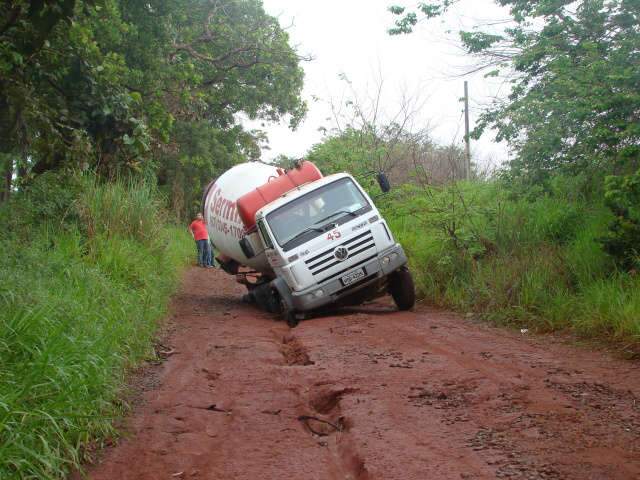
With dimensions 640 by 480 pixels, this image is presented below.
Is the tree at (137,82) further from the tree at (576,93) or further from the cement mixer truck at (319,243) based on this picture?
the tree at (576,93)

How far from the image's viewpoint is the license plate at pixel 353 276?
10.5 meters

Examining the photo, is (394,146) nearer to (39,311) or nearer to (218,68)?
(218,68)

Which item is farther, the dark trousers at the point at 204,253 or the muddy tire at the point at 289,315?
the dark trousers at the point at 204,253

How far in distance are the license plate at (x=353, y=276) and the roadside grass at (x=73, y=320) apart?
2.62 metres

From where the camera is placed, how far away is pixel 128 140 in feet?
36.3

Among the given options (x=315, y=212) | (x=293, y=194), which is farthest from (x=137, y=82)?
(x=315, y=212)

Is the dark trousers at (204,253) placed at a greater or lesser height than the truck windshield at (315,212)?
lesser

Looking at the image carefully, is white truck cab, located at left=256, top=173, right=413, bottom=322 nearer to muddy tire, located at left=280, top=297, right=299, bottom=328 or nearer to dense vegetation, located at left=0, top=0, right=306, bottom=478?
muddy tire, located at left=280, top=297, right=299, bottom=328

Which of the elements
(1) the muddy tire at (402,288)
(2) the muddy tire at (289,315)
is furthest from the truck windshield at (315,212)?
(1) the muddy tire at (402,288)

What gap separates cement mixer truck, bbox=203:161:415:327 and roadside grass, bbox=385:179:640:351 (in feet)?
3.59

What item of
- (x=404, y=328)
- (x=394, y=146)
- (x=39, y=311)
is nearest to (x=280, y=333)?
(x=404, y=328)

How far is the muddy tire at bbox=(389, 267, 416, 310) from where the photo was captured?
35.6 feet

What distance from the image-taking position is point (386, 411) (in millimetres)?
5297

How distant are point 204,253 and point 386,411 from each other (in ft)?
51.7
